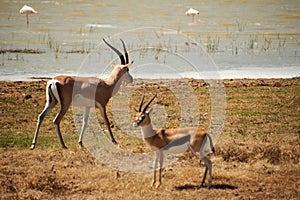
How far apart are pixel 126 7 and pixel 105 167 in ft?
102

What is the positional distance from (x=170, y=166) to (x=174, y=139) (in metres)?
1.10

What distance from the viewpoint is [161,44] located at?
83.0ft

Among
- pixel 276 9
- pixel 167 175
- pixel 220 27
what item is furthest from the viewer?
pixel 276 9

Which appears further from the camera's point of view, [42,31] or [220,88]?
[42,31]

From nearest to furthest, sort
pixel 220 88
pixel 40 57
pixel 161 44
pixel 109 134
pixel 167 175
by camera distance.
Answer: pixel 167 175, pixel 109 134, pixel 220 88, pixel 40 57, pixel 161 44

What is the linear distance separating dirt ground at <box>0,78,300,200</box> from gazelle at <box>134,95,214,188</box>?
37 cm

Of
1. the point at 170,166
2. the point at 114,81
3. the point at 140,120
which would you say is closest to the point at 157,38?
the point at 114,81

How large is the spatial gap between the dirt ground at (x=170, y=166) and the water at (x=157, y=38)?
646 cm

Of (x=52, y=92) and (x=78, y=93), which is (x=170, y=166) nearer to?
(x=78, y=93)

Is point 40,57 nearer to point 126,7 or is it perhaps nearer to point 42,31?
point 42,31

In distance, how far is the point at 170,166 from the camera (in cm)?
918

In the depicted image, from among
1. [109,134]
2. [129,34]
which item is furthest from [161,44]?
[109,134]

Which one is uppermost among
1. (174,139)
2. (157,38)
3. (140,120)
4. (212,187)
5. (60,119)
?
(140,120)

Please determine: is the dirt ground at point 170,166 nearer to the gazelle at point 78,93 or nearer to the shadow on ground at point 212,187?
the shadow on ground at point 212,187
